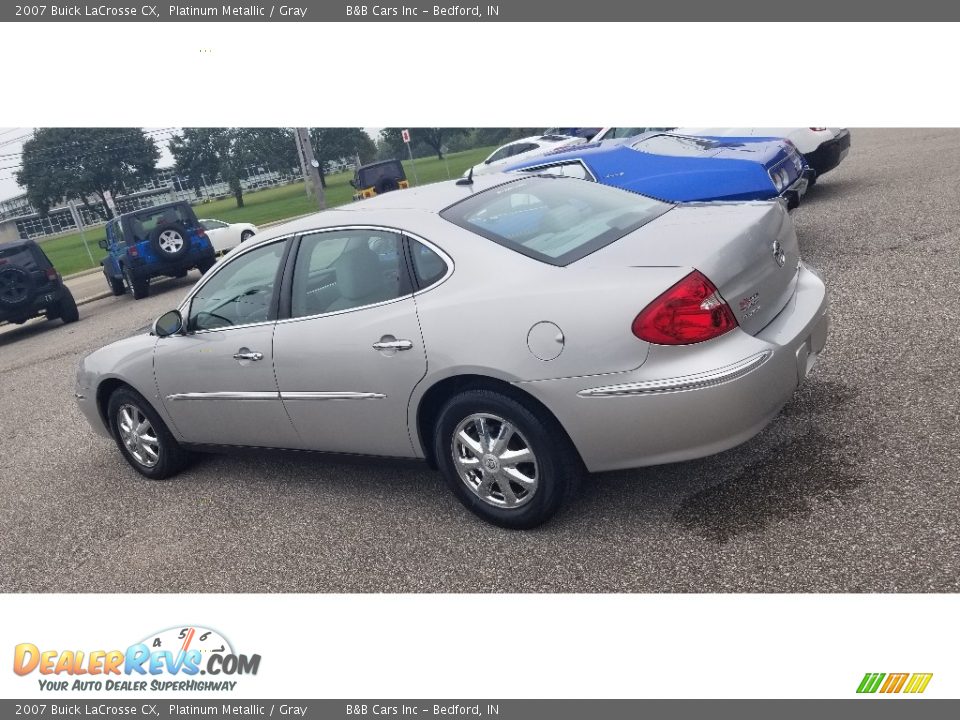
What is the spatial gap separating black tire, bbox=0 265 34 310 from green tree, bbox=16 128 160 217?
23697mm

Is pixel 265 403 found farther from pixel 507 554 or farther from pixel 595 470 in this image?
pixel 595 470

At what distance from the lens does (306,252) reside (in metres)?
4.19

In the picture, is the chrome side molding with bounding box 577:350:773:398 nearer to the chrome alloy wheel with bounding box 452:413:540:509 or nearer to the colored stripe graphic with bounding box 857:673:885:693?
the chrome alloy wheel with bounding box 452:413:540:509

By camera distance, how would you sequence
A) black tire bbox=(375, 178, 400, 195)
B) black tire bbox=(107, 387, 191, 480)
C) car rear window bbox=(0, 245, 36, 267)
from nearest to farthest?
black tire bbox=(107, 387, 191, 480) → car rear window bbox=(0, 245, 36, 267) → black tire bbox=(375, 178, 400, 195)

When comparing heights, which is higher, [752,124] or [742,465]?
[752,124]

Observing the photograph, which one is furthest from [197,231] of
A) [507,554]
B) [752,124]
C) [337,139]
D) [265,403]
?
[337,139]

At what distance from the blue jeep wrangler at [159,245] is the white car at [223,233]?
3.78 m

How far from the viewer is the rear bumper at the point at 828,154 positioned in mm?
9609

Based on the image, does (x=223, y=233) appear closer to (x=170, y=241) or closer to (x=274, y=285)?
(x=170, y=241)

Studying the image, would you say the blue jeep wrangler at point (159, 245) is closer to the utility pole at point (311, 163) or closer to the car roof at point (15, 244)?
the car roof at point (15, 244)

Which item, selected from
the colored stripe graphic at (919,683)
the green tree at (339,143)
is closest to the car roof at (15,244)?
the colored stripe graphic at (919,683)

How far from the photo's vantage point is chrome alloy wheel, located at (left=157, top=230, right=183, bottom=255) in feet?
51.7

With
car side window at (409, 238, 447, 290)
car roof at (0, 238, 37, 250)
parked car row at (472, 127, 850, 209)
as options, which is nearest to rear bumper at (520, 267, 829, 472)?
car side window at (409, 238, 447, 290)

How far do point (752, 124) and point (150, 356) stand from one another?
23.8ft
